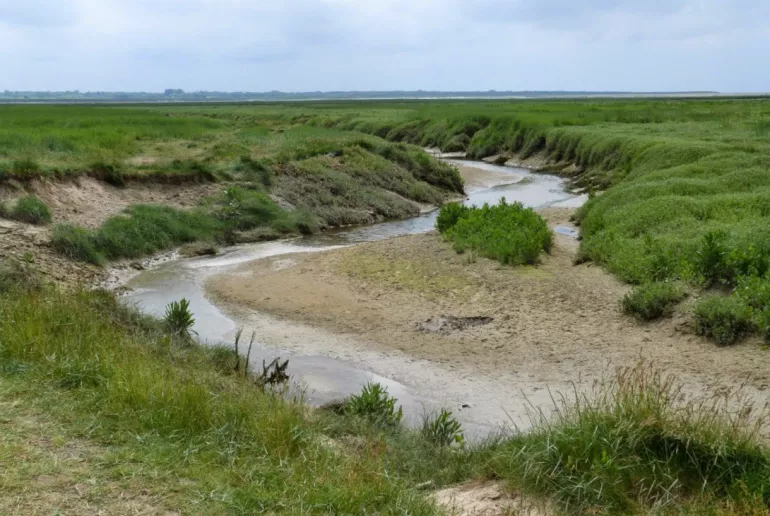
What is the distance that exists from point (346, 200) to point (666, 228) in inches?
515

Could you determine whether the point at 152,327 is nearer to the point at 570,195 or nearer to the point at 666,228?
the point at 666,228

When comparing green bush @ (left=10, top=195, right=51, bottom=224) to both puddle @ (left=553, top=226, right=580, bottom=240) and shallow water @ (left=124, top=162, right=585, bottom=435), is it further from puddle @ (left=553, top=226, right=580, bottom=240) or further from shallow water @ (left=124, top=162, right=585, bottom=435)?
puddle @ (left=553, top=226, right=580, bottom=240)

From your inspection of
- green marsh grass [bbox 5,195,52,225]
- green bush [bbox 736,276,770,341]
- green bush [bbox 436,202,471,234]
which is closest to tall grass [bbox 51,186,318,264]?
green marsh grass [bbox 5,195,52,225]

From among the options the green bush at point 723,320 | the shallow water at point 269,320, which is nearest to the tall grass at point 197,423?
the shallow water at point 269,320

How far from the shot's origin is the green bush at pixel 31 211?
56.0ft

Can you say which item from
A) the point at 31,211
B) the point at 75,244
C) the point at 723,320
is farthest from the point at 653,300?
the point at 31,211

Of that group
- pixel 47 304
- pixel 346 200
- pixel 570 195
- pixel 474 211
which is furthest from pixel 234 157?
pixel 47 304

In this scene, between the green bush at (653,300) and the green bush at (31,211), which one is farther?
the green bush at (31,211)

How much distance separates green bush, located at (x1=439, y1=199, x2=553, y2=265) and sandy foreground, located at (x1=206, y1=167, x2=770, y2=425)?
321 millimetres

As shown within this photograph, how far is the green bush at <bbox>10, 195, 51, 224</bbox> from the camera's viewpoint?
672 inches

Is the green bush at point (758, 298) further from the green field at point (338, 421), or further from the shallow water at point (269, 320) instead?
the shallow water at point (269, 320)

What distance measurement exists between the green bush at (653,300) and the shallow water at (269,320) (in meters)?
3.67

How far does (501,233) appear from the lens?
16.2 m

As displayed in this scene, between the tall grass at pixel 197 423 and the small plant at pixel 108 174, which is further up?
the small plant at pixel 108 174
